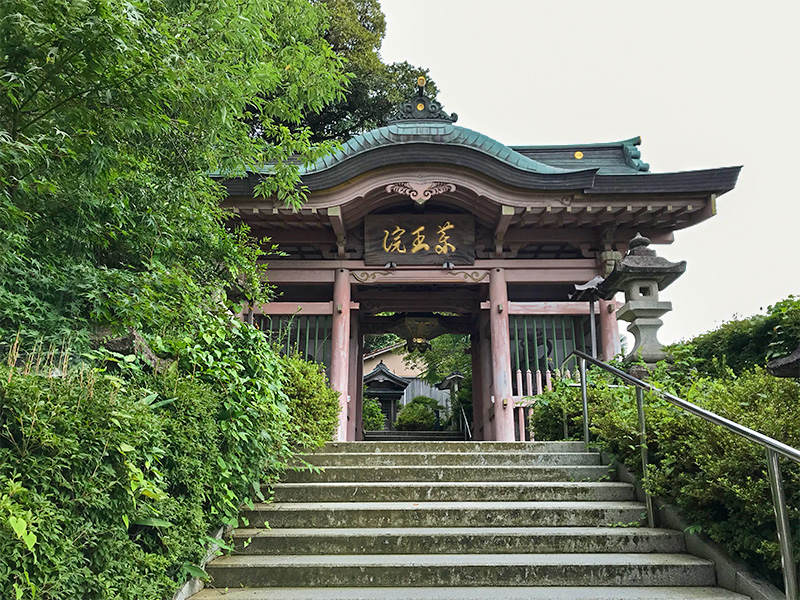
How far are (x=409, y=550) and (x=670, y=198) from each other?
662 cm

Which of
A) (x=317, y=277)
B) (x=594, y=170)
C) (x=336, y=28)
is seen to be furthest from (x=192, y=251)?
(x=336, y=28)

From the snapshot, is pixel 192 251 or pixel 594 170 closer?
pixel 192 251

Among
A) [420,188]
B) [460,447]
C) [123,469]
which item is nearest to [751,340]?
[460,447]

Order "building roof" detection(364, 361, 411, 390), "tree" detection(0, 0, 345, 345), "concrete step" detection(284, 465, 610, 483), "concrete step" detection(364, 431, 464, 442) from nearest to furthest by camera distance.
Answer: "tree" detection(0, 0, 345, 345), "concrete step" detection(284, 465, 610, 483), "concrete step" detection(364, 431, 464, 442), "building roof" detection(364, 361, 411, 390)

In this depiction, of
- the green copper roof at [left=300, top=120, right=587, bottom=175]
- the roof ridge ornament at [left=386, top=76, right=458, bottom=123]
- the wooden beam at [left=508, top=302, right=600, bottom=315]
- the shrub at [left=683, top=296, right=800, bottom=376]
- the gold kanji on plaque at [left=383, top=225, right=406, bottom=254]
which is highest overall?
the roof ridge ornament at [left=386, top=76, right=458, bottom=123]

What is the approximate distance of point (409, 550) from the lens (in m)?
3.50

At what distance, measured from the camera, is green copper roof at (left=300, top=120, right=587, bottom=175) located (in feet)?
27.6

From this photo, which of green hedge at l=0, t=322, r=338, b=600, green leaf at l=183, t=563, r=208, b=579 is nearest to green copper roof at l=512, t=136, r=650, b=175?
green hedge at l=0, t=322, r=338, b=600

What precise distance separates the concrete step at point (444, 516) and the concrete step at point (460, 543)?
0.25 m

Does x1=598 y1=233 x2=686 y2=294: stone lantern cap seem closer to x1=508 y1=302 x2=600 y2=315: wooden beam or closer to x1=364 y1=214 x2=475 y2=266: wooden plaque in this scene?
x1=508 y1=302 x2=600 y2=315: wooden beam

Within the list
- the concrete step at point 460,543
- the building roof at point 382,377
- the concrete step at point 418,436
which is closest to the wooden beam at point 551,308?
the concrete step at point 460,543

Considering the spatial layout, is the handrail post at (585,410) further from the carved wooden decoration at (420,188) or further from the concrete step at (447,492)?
the carved wooden decoration at (420,188)

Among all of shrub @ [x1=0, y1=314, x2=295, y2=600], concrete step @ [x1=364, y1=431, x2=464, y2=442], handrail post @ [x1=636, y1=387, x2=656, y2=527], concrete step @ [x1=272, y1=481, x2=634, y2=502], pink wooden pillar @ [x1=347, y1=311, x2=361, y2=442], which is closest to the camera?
shrub @ [x1=0, y1=314, x2=295, y2=600]

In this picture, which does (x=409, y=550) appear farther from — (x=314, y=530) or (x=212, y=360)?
(x=212, y=360)
